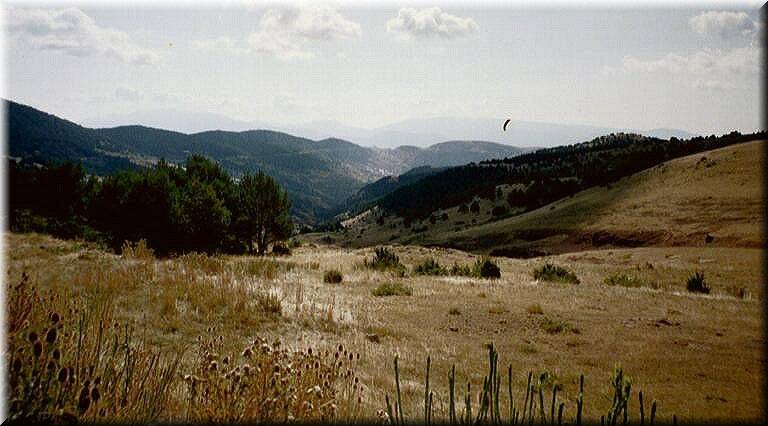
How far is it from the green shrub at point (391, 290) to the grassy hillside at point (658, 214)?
24.7 metres

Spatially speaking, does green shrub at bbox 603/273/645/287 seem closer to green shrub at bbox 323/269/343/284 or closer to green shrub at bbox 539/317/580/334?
green shrub at bbox 539/317/580/334

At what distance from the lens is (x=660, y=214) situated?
121 feet

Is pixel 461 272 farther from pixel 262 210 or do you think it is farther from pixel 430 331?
pixel 262 210

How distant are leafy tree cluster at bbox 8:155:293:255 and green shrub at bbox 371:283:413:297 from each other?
18.1 metres

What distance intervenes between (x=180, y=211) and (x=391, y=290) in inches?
875

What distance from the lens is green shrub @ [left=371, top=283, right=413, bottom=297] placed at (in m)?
14.3

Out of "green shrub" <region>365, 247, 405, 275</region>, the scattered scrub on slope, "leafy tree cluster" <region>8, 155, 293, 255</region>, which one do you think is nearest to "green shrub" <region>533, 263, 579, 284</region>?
"green shrub" <region>365, 247, 405, 275</region>

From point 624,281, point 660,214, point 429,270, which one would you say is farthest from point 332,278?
point 660,214

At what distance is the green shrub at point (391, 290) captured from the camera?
14.3 metres

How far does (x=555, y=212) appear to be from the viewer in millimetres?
47000

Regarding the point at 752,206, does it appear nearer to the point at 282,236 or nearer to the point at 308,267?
the point at 308,267

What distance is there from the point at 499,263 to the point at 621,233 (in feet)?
46.2

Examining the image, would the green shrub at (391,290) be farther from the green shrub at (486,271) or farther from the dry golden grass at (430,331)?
the green shrub at (486,271)

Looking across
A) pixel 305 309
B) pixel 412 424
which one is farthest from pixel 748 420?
pixel 305 309
